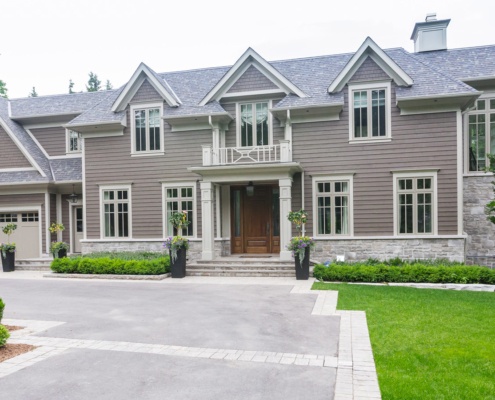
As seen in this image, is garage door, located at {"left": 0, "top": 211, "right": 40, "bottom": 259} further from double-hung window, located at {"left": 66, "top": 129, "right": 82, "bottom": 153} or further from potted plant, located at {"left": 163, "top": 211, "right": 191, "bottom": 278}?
→ potted plant, located at {"left": 163, "top": 211, "right": 191, "bottom": 278}

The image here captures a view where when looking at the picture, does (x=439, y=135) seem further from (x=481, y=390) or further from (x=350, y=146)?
(x=481, y=390)

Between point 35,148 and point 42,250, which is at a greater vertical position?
point 35,148

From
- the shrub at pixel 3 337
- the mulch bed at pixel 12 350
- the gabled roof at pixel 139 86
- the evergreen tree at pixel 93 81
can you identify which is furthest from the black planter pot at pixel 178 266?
the evergreen tree at pixel 93 81

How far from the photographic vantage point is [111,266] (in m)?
14.2

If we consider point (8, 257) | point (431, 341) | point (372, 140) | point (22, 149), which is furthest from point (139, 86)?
point (431, 341)

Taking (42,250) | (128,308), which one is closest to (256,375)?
(128,308)

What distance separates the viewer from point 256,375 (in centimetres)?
511

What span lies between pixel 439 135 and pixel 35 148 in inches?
655

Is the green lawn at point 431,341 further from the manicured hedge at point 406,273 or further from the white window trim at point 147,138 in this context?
the white window trim at point 147,138

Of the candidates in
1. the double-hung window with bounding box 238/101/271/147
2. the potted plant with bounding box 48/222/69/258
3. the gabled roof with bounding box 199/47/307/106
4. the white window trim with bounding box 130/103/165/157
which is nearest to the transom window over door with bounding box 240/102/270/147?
the double-hung window with bounding box 238/101/271/147

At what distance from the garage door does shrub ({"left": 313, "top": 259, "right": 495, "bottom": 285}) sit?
1239cm

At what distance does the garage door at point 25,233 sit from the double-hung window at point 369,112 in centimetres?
1366

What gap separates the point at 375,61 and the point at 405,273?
7210 millimetres

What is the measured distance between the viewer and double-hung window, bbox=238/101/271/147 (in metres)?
15.6
